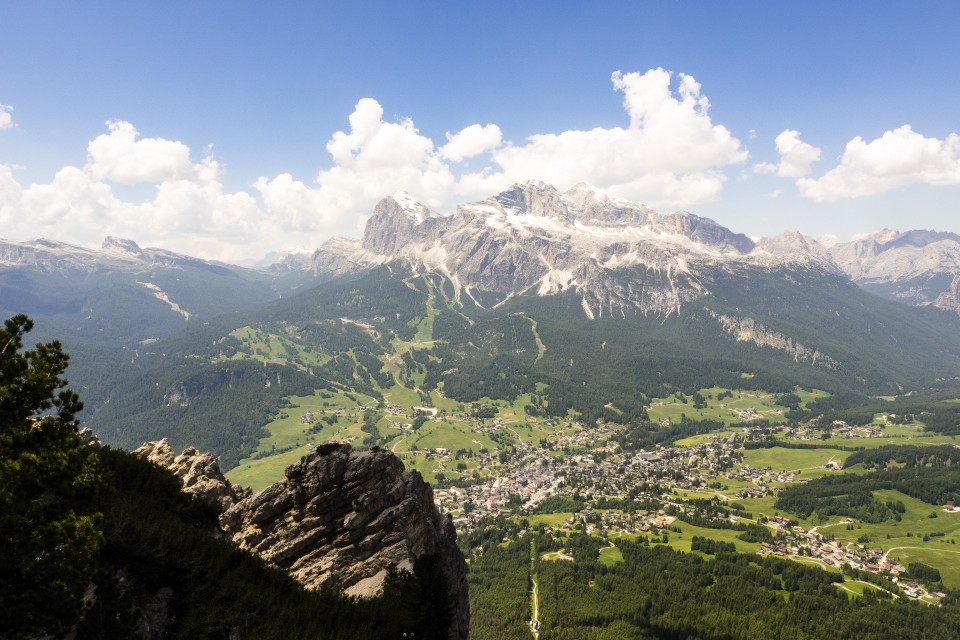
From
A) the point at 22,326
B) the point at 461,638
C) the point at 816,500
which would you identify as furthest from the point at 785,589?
the point at 22,326

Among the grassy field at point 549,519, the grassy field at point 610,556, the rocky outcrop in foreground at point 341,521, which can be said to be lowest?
the grassy field at point 549,519

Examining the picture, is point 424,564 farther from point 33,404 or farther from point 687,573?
point 687,573

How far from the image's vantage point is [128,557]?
22.9 metres

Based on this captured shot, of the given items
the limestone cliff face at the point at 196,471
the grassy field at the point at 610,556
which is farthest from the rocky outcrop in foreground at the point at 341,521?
the grassy field at the point at 610,556

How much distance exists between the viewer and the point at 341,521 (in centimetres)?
4450

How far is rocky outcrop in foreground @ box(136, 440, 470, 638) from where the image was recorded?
4144cm

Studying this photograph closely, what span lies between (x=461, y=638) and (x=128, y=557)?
27.4 m

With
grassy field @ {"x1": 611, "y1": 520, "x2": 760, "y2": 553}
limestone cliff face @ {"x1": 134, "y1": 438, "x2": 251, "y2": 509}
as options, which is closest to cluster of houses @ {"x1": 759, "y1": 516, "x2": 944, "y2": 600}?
grassy field @ {"x1": 611, "y1": 520, "x2": 760, "y2": 553}

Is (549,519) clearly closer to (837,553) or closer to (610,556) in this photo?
(610,556)

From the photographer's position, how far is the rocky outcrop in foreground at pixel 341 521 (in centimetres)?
4144

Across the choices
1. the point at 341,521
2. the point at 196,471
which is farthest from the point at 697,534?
the point at 196,471

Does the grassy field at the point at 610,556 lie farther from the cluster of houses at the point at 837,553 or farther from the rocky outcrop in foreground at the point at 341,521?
the rocky outcrop in foreground at the point at 341,521

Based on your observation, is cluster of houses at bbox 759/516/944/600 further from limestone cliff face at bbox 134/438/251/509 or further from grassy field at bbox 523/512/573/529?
limestone cliff face at bbox 134/438/251/509

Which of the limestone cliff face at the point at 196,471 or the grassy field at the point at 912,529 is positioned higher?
the limestone cliff face at the point at 196,471
